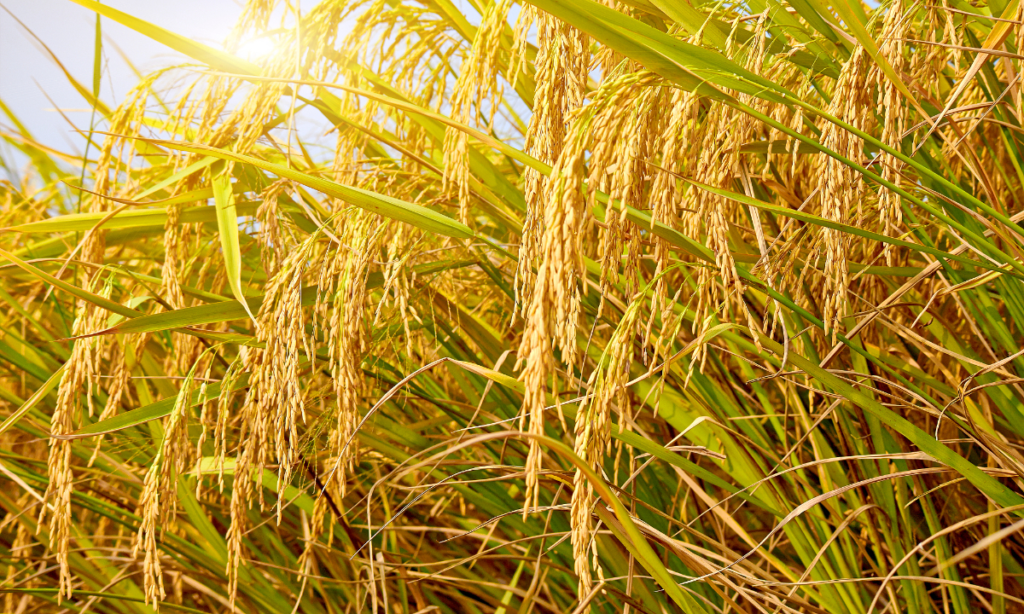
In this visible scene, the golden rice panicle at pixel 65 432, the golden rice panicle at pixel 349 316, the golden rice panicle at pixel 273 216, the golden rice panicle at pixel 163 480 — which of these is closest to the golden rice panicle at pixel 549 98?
the golden rice panicle at pixel 349 316

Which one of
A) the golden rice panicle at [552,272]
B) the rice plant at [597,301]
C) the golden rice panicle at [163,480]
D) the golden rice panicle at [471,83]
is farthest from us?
the golden rice panicle at [163,480]

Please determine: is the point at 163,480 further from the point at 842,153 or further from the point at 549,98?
the point at 842,153

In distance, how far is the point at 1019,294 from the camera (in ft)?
2.95

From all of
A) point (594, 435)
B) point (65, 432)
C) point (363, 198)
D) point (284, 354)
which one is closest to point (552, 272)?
point (594, 435)

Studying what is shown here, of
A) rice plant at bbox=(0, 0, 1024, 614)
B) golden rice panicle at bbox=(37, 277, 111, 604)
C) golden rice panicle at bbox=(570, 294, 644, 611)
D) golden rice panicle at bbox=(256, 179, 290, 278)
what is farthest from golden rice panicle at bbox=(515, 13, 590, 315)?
golden rice panicle at bbox=(37, 277, 111, 604)

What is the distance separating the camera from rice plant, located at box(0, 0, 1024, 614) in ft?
2.26

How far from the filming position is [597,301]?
4.03 feet

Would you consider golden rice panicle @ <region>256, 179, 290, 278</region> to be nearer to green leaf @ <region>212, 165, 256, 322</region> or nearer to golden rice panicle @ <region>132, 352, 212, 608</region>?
green leaf @ <region>212, 165, 256, 322</region>

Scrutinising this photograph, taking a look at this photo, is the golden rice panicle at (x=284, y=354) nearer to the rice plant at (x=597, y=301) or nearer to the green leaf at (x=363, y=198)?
the rice plant at (x=597, y=301)

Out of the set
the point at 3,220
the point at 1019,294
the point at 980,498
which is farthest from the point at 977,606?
the point at 3,220

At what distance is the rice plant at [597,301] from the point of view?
69 centimetres

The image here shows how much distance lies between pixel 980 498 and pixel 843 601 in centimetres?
43

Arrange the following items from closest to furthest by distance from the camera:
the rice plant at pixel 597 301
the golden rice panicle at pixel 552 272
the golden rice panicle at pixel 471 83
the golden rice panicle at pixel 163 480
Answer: the golden rice panicle at pixel 552 272, the rice plant at pixel 597 301, the golden rice panicle at pixel 471 83, the golden rice panicle at pixel 163 480

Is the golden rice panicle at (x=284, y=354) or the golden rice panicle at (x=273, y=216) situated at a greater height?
the golden rice panicle at (x=273, y=216)
